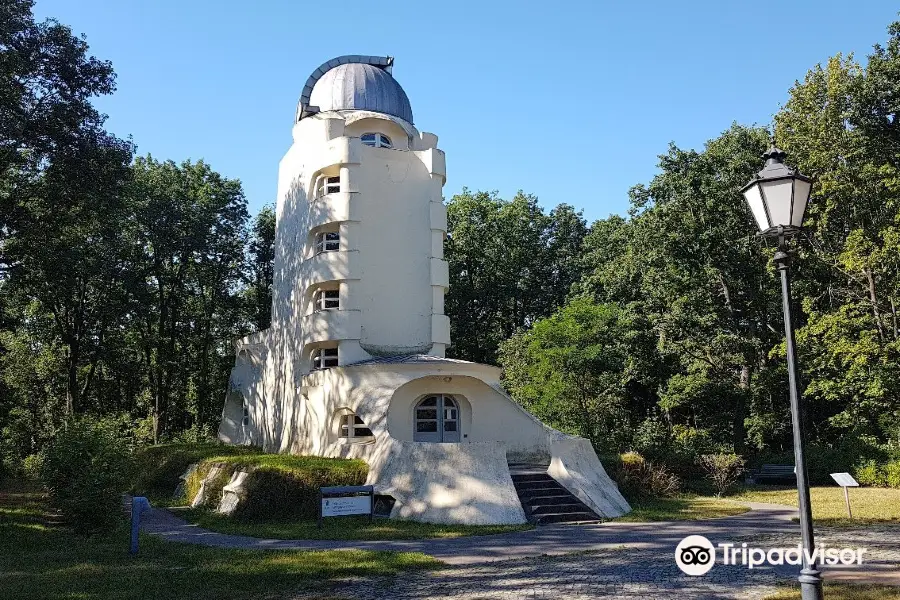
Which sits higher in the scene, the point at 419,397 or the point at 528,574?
the point at 419,397

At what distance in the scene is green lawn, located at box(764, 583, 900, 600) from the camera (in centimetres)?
793


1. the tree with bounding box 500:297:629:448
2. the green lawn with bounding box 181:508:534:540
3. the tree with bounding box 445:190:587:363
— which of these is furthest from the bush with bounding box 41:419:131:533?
the tree with bounding box 445:190:587:363

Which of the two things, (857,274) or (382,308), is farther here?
(857,274)

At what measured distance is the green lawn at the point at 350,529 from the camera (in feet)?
48.2

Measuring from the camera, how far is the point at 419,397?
73.2ft

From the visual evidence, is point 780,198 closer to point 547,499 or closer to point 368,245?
point 547,499

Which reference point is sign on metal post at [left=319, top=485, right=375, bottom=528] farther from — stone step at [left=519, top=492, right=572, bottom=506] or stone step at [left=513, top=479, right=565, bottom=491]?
stone step at [left=513, top=479, right=565, bottom=491]

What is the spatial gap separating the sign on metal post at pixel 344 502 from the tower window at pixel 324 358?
881 centimetres

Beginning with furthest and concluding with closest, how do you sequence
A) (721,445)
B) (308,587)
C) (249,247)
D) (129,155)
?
(249,247)
(721,445)
(129,155)
(308,587)

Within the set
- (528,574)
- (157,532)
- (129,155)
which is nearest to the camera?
(528,574)

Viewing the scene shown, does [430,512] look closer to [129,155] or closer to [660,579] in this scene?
[660,579]

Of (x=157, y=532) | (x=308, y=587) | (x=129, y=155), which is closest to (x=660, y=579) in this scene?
(x=308, y=587)

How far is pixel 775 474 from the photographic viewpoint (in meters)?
27.2

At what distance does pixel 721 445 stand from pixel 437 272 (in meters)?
14.9
